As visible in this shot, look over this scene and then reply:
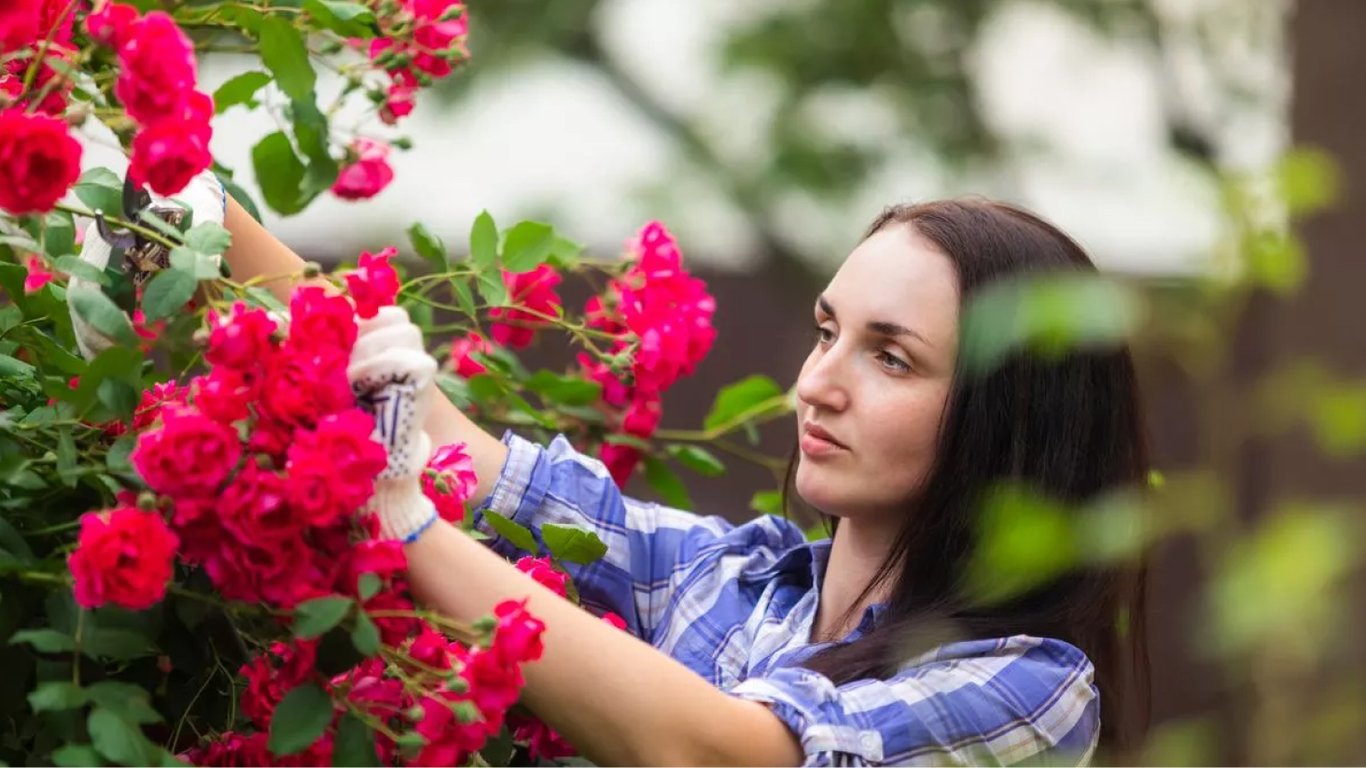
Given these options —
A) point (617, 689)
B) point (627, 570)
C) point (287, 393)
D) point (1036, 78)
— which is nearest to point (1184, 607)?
point (1036, 78)

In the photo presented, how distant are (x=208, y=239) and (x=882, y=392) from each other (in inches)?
26.1

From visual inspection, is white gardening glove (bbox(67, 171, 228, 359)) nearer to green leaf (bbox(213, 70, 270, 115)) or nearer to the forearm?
green leaf (bbox(213, 70, 270, 115))

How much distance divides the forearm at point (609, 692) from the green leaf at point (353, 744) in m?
0.13

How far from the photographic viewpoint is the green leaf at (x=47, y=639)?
1009mm

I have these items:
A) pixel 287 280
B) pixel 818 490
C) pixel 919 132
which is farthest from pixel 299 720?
pixel 919 132

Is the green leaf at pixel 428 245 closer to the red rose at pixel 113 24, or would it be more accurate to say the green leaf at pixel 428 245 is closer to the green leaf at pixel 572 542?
the green leaf at pixel 572 542

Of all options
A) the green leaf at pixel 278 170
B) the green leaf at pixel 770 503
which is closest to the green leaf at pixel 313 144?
the green leaf at pixel 278 170

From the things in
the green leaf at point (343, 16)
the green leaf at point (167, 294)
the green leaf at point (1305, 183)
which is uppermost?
the green leaf at point (1305, 183)

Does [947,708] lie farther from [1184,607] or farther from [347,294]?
[1184,607]

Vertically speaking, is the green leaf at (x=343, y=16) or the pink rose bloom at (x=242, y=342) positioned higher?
the green leaf at (x=343, y=16)

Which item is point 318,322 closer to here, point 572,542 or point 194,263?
point 194,263

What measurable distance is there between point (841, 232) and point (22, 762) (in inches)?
202

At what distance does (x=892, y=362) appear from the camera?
5.06 feet

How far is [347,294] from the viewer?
1.16 metres
